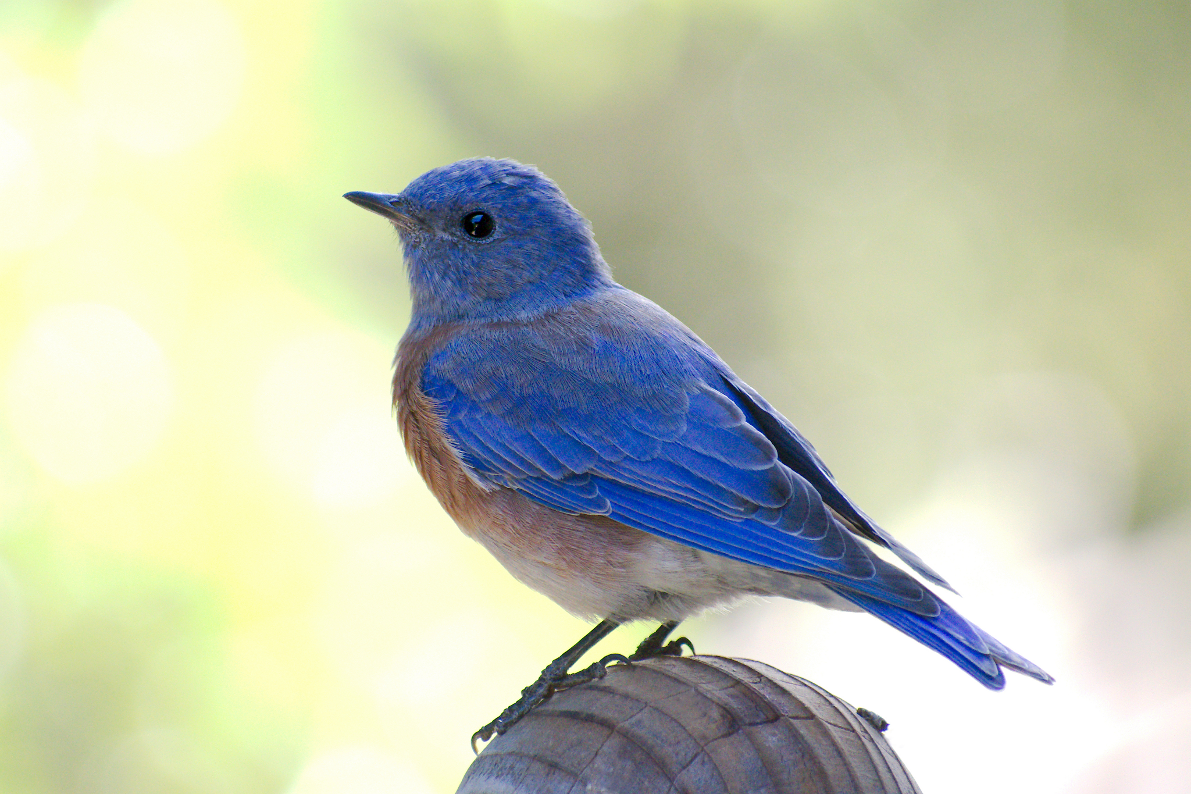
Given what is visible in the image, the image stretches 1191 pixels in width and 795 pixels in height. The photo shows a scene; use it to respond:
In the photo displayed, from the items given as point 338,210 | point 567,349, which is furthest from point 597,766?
point 338,210

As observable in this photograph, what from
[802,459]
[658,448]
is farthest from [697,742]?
[802,459]

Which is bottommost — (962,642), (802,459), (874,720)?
(874,720)

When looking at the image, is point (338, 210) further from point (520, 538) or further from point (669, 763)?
point (669, 763)

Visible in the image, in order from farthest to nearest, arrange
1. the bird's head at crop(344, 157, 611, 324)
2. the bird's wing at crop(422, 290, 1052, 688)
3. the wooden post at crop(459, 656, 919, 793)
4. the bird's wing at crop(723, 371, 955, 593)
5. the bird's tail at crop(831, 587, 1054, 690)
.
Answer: the bird's head at crop(344, 157, 611, 324) < the bird's wing at crop(723, 371, 955, 593) < the bird's wing at crop(422, 290, 1052, 688) < the bird's tail at crop(831, 587, 1054, 690) < the wooden post at crop(459, 656, 919, 793)

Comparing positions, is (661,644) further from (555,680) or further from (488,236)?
(488,236)

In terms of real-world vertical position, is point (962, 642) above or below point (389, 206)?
below

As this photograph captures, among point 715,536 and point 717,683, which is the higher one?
point 715,536

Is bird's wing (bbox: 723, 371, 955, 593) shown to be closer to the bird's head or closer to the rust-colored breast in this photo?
the bird's head

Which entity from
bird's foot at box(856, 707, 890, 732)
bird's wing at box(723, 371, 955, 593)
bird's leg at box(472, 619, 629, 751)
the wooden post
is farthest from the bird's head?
bird's foot at box(856, 707, 890, 732)
